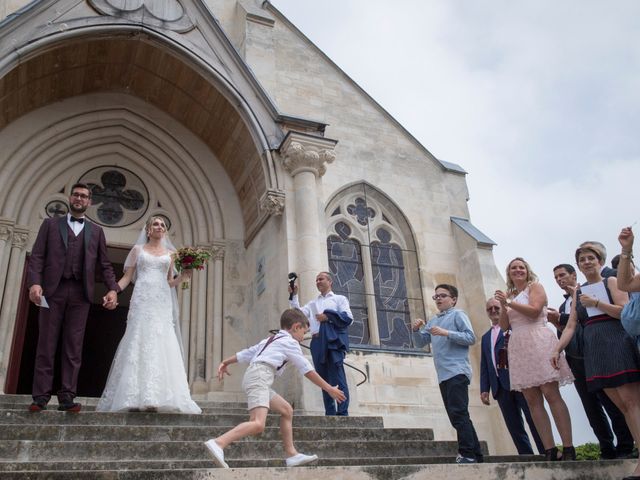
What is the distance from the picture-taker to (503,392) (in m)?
6.11

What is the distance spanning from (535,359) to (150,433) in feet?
10.6

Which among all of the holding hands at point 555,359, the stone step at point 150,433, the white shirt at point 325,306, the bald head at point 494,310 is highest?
the white shirt at point 325,306

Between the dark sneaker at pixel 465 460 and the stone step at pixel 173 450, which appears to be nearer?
the stone step at pixel 173 450

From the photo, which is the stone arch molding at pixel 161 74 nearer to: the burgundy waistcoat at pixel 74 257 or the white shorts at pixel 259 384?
the burgundy waistcoat at pixel 74 257

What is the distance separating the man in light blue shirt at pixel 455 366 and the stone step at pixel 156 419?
56.1 inches

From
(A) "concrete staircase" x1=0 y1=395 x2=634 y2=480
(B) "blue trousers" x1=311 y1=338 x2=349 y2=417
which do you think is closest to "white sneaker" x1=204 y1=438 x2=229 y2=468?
(A) "concrete staircase" x1=0 y1=395 x2=634 y2=480

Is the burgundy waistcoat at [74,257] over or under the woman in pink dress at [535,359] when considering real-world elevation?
over

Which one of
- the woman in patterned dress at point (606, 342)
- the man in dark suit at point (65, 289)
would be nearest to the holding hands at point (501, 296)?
the woman in patterned dress at point (606, 342)

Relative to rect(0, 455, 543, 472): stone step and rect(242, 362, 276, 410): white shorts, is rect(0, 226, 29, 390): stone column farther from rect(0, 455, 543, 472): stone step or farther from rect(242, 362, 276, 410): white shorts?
rect(242, 362, 276, 410): white shorts

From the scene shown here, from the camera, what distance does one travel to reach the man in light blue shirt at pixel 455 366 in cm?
477

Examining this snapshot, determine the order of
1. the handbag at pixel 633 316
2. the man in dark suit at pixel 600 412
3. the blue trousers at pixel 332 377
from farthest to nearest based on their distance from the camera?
the blue trousers at pixel 332 377 < the man in dark suit at pixel 600 412 < the handbag at pixel 633 316

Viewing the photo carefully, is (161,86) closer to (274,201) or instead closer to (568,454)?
(274,201)

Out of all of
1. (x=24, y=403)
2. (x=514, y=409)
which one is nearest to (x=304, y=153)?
(x=514, y=409)

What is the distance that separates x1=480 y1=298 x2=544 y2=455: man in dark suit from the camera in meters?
5.98
